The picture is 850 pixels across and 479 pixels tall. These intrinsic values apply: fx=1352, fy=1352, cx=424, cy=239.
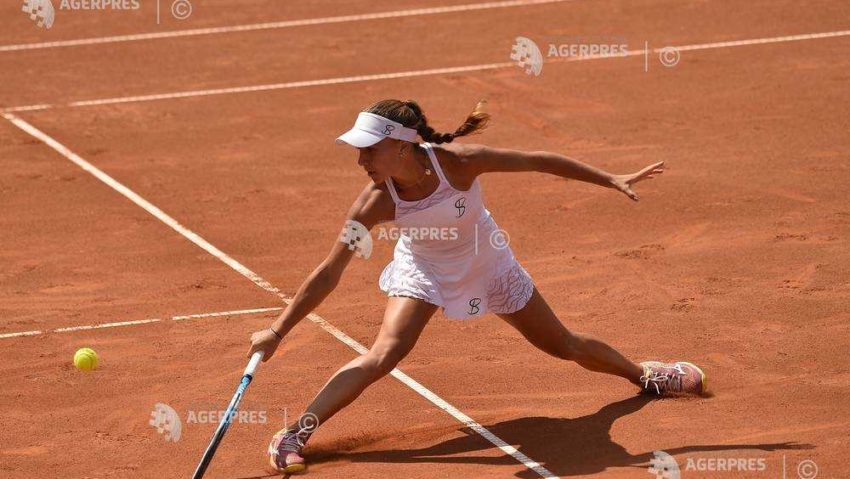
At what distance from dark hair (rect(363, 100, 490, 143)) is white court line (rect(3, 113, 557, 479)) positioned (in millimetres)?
→ 1663

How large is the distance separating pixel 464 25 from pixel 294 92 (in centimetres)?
322

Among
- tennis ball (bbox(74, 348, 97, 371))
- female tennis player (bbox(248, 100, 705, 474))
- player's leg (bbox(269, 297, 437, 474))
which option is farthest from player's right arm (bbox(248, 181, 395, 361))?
tennis ball (bbox(74, 348, 97, 371))

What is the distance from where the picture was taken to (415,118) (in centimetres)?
710

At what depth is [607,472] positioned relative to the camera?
22.7 ft

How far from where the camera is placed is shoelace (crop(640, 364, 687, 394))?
7836 millimetres

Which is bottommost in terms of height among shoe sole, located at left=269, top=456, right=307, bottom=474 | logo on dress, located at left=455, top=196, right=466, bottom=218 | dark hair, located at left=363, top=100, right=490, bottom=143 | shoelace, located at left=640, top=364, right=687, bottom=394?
shoe sole, located at left=269, top=456, right=307, bottom=474

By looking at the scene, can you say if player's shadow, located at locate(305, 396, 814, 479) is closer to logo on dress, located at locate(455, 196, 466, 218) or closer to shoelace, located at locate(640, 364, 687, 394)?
shoelace, located at locate(640, 364, 687, 394)

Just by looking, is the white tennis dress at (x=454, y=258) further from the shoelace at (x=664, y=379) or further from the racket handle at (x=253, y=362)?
the shoelace at (x=664, y=379)

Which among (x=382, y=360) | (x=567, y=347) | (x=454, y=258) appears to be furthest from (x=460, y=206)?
(x=567, y=347)

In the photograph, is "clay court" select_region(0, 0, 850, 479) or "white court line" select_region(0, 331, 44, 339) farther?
"white court line" select_region(0, 331, 44, 339)

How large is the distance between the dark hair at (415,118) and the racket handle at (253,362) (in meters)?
1.38

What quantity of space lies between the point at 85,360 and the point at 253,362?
2.19m

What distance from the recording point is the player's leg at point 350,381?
6996 mm

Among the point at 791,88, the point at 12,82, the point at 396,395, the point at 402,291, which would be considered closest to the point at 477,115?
the point at 402,291
